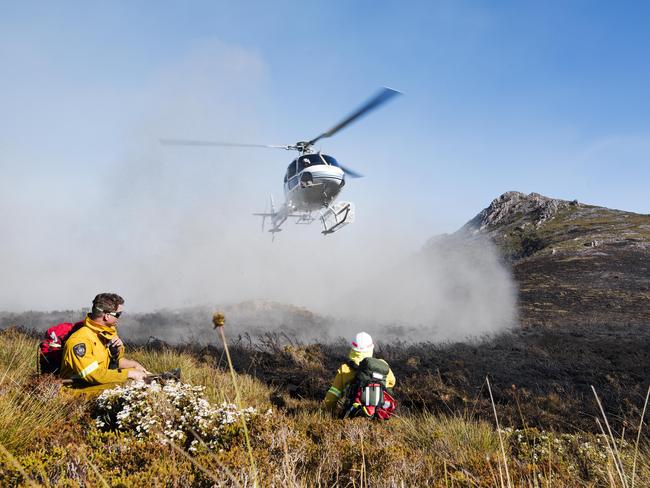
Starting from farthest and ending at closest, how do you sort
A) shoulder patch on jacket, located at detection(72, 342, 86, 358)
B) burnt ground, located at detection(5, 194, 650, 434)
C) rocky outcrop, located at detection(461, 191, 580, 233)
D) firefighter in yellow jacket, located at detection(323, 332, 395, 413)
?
rocky outcrop, located at detection(461, 191, 580, 233)
burnt ground, located at detection(5, 194, 650, 434)
firefighter in yellow jacket, located at detection(323, 332, 395, 413)
shoulder patch on jacket, located at detection(72, 342, 86, 358)

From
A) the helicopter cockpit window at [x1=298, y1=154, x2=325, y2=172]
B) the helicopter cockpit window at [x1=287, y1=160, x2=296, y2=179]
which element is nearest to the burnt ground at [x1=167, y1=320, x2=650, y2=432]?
the helicopter cockpit window at [x1=298, y1=154, x2=325, y2=172]

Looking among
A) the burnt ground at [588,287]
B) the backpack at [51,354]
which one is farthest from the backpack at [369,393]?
the burnt ground at [588,287]

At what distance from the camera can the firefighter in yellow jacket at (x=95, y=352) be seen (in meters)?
4.84

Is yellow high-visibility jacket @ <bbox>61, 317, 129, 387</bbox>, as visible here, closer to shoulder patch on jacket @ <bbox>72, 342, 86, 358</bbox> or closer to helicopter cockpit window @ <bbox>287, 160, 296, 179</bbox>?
shoulder patch on jacket @ <bbox>72, 342, 86, 358</bbox>

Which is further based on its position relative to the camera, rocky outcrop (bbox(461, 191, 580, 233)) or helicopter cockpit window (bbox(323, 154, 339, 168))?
rocky outcrop (bbox(461, 191, 580, 233))

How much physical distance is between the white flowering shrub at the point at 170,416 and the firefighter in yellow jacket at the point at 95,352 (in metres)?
0.60

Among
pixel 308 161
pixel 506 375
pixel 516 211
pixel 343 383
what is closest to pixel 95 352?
pixel 343 383

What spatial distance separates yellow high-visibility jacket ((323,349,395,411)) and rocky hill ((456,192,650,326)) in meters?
16.4

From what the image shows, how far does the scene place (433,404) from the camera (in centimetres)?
798

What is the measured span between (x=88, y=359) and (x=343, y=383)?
3.37 meters

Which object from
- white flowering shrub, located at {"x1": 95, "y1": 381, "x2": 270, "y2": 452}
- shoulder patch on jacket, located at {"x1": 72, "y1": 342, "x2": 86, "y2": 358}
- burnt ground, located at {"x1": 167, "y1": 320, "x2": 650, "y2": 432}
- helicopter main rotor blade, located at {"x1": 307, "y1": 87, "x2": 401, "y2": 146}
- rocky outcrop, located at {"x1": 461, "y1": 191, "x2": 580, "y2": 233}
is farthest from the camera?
rocky outcrop, located at {"x1": 461, "y1": 191, "x2": 580, "y2": 233}

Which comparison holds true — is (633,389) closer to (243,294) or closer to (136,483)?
(136,483)

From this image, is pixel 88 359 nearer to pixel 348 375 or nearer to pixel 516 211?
pixel 348 375

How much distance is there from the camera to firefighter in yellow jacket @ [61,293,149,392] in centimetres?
484
